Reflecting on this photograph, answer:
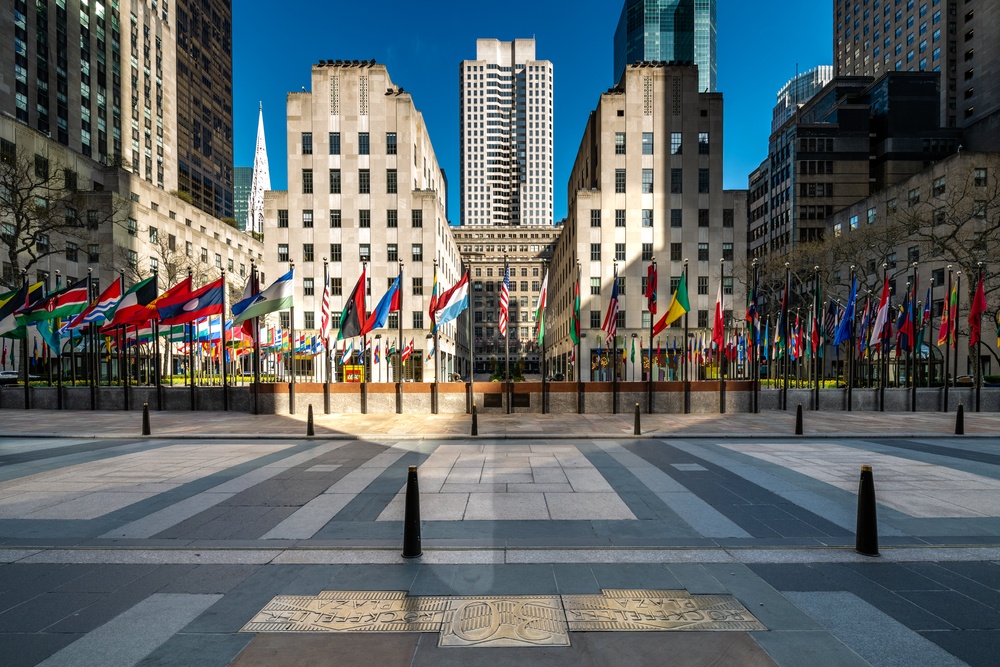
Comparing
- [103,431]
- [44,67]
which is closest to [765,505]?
[103,431]

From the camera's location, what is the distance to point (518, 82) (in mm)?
183500

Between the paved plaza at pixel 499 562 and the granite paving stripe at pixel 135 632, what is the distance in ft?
0.07

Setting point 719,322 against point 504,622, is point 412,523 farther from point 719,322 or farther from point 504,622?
point 719,322

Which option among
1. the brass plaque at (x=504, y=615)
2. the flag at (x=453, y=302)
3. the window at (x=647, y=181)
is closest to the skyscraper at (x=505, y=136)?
the window at (x=647, y=181)

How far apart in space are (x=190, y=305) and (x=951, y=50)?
11682 centimetres

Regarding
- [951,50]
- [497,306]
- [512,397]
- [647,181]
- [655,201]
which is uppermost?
[951,50]

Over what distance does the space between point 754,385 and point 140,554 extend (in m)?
23.4

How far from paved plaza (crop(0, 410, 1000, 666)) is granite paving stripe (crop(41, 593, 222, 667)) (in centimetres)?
2

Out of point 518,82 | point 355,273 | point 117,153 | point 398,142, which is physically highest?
point 518,82

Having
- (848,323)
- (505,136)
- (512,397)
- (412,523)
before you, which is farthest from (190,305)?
(505,136)

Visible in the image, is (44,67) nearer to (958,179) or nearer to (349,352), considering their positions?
(349,352)

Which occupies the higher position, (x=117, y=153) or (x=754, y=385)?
(x=117, y=153)

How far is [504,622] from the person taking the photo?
4324mm

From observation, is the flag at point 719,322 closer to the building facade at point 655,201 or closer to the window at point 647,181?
the building facade at point 655,201
